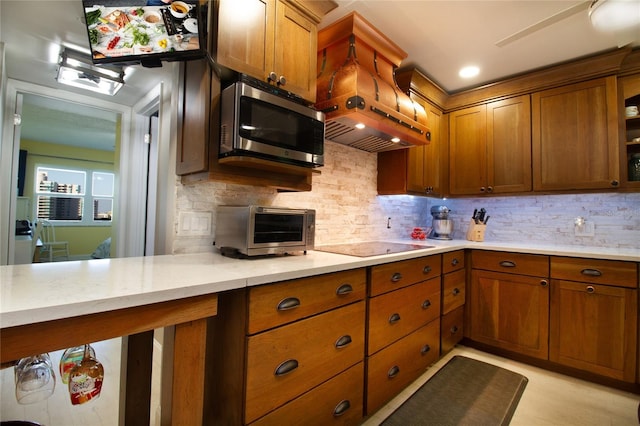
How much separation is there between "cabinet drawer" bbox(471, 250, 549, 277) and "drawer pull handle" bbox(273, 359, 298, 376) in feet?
6.78

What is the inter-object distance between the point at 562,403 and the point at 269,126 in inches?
98.6

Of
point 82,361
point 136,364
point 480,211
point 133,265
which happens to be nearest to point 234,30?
point 133,265

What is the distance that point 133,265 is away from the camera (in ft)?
4.01

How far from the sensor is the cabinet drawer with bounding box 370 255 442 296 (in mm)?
1609

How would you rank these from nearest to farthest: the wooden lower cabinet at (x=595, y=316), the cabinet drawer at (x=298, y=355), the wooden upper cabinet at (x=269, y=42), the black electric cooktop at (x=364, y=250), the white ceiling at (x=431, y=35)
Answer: the cabinet drawer at (x=298, y=355) → the wooden upper cabinet at (x=269, y=42) → the white ceiling at (x=431, y=35) → the black electric cooktop at (x=364, y=250) → the wooden lower cabinet at (x=595, y=316)

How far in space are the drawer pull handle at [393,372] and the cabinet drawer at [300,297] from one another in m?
0.58

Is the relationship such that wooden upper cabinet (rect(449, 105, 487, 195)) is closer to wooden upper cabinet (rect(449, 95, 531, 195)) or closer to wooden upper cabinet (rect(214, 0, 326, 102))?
wooden upper cabinet (rect(449, 95, 531, 195))

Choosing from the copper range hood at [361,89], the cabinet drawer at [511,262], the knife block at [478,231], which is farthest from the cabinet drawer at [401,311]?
the copper range hood at [361,89]

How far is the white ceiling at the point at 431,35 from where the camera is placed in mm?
1506

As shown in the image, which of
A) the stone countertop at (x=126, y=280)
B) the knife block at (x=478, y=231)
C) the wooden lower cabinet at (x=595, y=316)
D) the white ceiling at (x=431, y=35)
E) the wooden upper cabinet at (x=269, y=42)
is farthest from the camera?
the knife block at (x=478, y=231)

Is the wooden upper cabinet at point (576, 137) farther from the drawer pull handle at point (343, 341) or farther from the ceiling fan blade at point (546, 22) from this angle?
the drawer pull handle at point (343, 341)

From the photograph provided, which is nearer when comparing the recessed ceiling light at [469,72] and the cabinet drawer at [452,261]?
the cabinet drawer at [452,261]

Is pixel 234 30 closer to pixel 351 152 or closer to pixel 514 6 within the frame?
pixel 351 152

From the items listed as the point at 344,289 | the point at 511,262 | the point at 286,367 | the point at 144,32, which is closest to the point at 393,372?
the point at 344,289
